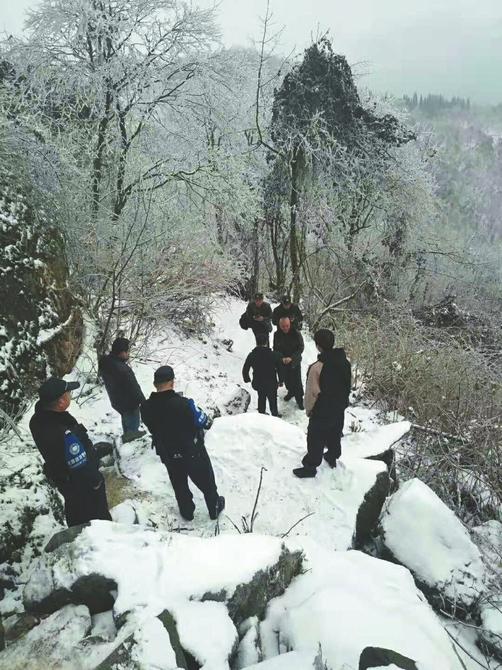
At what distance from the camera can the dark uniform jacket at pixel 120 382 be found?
5.10m

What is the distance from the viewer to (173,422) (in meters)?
3.79

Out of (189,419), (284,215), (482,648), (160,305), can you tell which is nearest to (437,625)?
(482,648)

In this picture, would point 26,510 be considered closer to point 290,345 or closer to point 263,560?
point 263,560

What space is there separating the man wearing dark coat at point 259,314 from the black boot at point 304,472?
3.39 metres

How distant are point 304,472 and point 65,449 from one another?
2704 millimetres

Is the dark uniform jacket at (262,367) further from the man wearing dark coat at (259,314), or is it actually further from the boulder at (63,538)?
the boulder at (63,538)

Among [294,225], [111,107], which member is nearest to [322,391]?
[111,107]

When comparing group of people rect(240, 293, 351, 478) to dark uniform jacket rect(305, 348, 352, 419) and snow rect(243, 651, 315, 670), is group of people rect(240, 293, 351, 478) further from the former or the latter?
snow rect(243, 651, 315, 670)

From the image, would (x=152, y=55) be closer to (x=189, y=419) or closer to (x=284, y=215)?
(x=284, y=215)

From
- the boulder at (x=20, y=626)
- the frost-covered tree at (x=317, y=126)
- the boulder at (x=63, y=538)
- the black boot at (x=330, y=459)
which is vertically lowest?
the black boot at (x=330, y=459)

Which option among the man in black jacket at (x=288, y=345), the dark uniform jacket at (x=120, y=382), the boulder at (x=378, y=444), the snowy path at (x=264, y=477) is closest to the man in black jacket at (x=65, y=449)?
the snowy path at (x=264, y=477)

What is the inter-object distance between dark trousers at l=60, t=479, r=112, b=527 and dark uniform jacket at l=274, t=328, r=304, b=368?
3.73 meters

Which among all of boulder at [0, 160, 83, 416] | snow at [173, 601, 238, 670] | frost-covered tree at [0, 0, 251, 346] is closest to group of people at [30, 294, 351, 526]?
boulder at [0, 160, 83, 416]

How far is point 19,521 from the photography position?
3.76 metres
